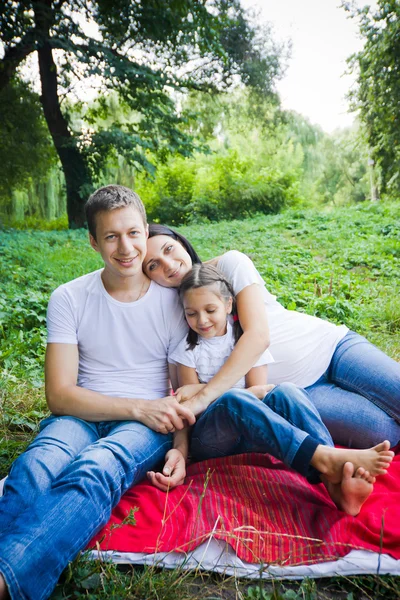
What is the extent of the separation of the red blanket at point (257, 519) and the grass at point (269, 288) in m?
0.10

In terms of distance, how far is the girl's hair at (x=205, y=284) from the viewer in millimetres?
2102

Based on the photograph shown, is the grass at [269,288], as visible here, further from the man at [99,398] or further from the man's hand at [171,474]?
the man's hand at [171,474]

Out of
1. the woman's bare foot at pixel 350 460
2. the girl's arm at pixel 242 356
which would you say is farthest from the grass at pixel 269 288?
the girl's arm at pixel 242 356

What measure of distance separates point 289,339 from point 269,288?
3427 mm

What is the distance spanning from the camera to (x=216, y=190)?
47.6ft

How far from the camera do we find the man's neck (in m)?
2.18

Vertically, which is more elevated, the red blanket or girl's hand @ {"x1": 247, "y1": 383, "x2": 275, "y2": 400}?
girl's hand @ {"x1": 247, "y1": 383, "x2": 275, "y2": 400}

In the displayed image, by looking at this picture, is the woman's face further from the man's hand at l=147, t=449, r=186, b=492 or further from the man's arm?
the man's hand at l=147, t=449, r=186, b=492

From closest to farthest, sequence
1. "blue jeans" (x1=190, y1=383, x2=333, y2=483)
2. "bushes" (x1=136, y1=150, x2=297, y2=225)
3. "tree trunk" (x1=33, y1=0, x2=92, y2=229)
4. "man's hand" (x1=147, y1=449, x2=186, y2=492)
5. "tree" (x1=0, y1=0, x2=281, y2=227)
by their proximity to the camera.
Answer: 1. "blue jeans" (x1=190, y1=383, x2=333, y2=483)
2. "man's hand" (x1=147, y1=449, x2=186, y2=492)
3. "tree" (x1=0, y1=0, x2=281, y2=227)
4. "tree trunk" (x1=33, y1=0, x2=92, y2=229)
5. "bushes" (x1=136, y1=150, x2=297, y2=225)

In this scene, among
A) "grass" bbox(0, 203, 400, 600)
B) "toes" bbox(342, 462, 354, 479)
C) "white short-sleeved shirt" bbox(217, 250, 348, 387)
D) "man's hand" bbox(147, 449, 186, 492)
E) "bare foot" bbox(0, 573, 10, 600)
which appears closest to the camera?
"bare foot" bbox(0, 573, 10, 600)

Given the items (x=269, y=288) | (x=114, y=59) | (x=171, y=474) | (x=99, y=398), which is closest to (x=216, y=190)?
(x=114, y=59)

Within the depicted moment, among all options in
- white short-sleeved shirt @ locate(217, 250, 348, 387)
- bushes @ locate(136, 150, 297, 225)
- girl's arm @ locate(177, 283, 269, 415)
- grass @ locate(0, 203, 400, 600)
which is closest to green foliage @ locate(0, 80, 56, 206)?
grass @ locate(0, 203, 400, 600)

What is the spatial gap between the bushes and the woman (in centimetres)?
1148

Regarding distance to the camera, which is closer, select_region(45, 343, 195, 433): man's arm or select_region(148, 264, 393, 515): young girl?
select_region(148, 264, 393, 515): young girl
